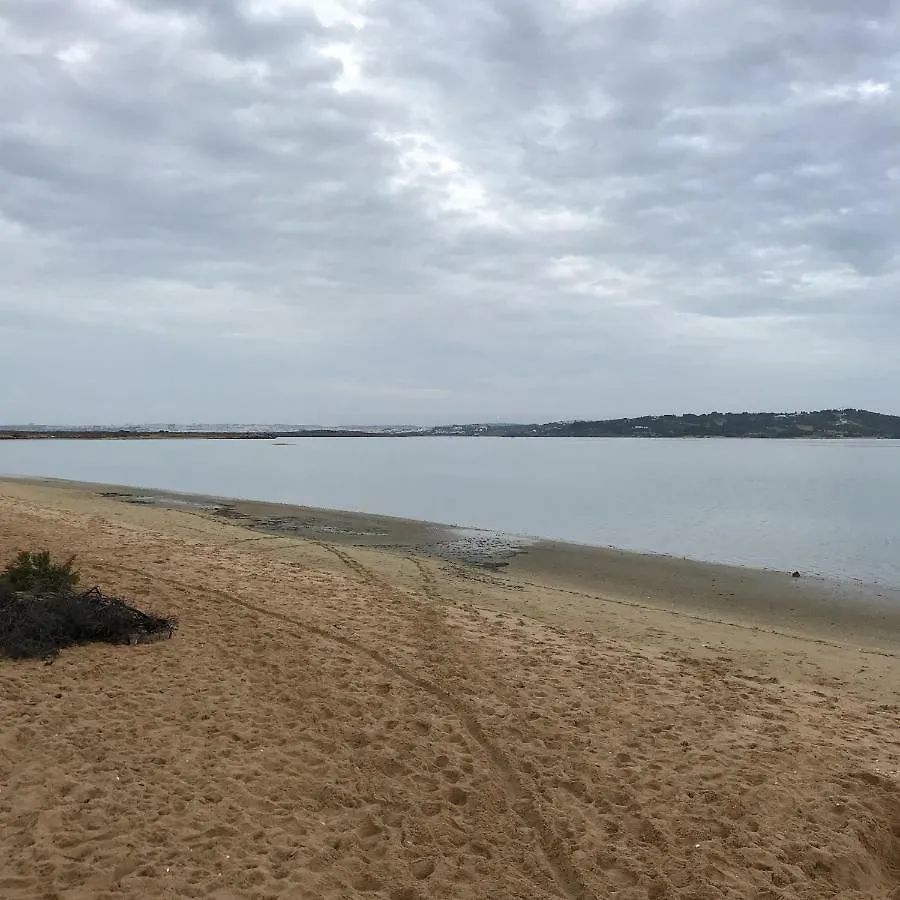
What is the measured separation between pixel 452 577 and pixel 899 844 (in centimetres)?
1071

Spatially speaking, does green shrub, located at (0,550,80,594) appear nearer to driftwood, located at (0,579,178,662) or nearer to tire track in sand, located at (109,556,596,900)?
driftwood, located at (0,579,178,662)

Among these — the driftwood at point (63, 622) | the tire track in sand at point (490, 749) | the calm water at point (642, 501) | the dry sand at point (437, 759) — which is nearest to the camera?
the dry sand at point (437, 759)

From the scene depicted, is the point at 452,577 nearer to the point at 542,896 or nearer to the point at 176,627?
the point at 176,627

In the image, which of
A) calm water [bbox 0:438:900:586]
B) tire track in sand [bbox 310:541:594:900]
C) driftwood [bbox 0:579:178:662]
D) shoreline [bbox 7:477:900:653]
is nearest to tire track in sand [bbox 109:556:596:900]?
tire track in sand [bbox 310:541:594:900]

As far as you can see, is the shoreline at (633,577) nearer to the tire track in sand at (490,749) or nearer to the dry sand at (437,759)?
the dry sand at (437,759)

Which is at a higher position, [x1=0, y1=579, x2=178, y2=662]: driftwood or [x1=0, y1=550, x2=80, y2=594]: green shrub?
[x1=0, y1=550, x2=80, y2=594]: green shrub

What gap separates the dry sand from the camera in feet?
14.7

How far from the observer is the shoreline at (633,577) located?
13.5 m

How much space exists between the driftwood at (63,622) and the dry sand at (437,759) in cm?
25

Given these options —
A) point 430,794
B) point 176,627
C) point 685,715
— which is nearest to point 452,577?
point 176,627

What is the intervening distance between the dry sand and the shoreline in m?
2.03

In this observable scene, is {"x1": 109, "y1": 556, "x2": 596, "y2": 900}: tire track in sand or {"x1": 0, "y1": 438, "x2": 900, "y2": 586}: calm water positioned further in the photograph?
{"x1": 0, "y1": 438, "x2": 900, "y2": 586}: calm water

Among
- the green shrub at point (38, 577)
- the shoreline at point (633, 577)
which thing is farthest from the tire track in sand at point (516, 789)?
the shoreline at point (633, 577)

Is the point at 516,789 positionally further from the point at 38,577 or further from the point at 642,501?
the point at 642,501
